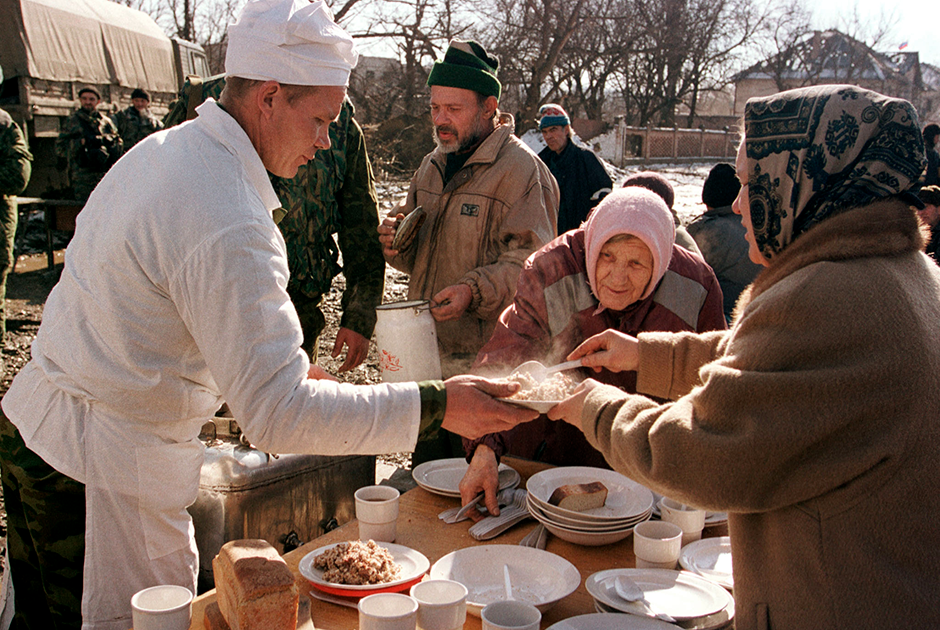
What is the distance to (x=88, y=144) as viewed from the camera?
10.3m

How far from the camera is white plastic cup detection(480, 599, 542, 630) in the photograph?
1403 mm

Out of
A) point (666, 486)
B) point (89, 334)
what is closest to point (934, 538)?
point (666, 486)

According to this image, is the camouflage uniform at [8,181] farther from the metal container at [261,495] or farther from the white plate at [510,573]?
the white plate at [510,573]

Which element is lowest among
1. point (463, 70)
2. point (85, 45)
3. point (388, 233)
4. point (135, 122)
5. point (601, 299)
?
point (601, 299)

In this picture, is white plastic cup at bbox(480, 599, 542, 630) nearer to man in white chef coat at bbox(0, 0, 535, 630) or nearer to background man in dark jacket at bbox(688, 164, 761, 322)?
man in white chef coat at bbox(0, 0, 535, 630)

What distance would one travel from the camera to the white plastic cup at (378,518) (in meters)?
1.98

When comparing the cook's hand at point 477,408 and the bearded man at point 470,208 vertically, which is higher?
the bearded man at point 470,208

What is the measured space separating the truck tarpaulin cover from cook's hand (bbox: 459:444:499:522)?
40.3ft

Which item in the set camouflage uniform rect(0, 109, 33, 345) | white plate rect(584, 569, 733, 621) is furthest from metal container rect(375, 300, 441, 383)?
camouflage uniform rect(0, 109, 33, 345)

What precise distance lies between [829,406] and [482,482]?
1208 mm

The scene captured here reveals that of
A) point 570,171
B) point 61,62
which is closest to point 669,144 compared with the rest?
point 61,62

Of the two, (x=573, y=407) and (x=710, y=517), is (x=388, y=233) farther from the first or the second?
(x=710, y=517)

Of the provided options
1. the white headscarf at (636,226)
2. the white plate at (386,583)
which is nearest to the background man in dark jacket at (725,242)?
the white headscarf at (636,226)

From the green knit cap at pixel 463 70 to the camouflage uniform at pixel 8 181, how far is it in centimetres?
465
